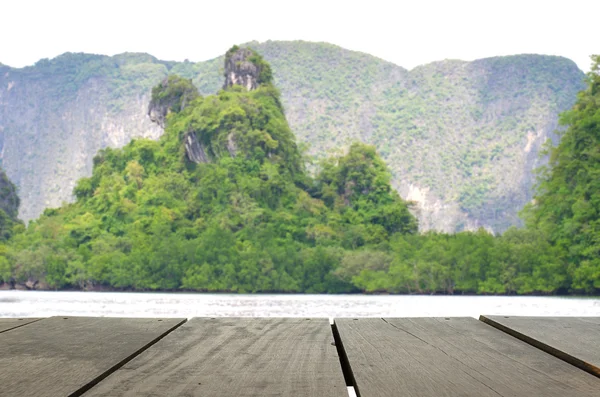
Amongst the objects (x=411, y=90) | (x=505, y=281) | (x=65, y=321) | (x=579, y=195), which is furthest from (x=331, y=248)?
(x=411, y=90)

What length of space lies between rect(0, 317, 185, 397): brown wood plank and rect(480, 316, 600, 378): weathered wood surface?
3.98 feet

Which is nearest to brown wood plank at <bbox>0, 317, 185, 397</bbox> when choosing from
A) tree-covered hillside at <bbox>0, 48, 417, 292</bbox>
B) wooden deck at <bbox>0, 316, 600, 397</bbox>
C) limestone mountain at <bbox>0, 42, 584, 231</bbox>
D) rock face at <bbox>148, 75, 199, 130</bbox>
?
wooden deck at <bbox>0, 316, 600, 397</bbox>

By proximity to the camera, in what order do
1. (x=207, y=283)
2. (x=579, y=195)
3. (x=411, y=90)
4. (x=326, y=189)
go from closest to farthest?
(x=579, y=195)
(x=207, y=283)
(x=326, y=189)
(x=411, y=90)

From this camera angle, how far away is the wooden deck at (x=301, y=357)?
82.5 inches

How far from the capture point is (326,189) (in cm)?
6988

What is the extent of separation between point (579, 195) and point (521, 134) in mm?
79692

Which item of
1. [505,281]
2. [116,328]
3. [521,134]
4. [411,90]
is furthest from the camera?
[411,90]

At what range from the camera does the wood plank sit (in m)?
2.07

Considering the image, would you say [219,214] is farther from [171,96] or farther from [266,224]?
[171,96]

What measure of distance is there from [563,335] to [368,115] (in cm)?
13158

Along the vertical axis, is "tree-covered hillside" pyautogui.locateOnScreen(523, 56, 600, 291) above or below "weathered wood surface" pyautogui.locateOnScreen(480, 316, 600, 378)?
above

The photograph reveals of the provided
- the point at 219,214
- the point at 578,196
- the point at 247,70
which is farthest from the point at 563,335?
the point at 247,70

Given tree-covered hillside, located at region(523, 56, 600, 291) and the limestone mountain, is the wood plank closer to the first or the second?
tree-covered hillside, located at region(523, 56, 600, 291)

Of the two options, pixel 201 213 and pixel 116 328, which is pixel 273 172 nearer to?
pixel 201 213
